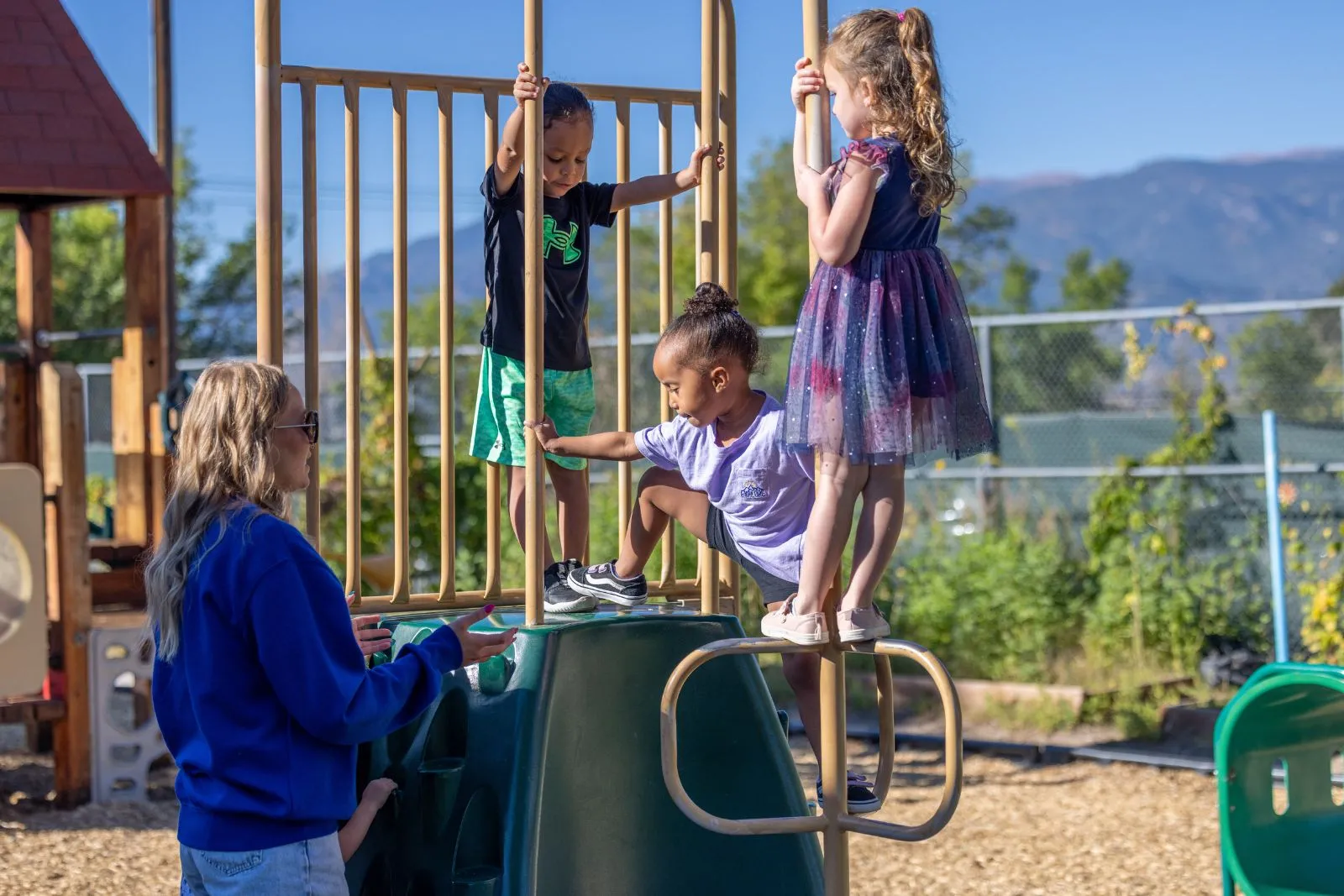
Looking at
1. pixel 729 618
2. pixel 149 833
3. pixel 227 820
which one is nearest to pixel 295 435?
pixel 227 820

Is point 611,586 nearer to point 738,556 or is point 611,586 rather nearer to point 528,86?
point 738,556

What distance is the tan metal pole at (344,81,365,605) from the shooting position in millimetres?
3602

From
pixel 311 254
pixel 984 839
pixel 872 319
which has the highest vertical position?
pixel 311 254

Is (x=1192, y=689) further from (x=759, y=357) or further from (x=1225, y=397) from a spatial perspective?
(x=759, y=357)

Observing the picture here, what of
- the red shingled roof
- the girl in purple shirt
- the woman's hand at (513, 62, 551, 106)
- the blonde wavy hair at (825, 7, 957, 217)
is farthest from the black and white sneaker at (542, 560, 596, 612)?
the red shingled roof

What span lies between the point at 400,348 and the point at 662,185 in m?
0.80

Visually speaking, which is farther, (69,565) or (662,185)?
(69,565)

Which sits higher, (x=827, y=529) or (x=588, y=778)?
(x=827, y=529)

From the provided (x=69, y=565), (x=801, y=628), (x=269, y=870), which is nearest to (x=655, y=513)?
(x=801, y=628)

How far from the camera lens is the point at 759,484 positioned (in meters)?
3.38

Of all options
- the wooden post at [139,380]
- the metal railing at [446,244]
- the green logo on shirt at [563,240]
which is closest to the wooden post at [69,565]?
the wooden post at [139,380]

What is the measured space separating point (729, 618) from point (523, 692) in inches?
19.4

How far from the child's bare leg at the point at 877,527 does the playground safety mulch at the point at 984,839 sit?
2329 mm

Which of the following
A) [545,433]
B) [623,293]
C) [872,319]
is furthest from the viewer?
[623,293]
